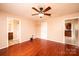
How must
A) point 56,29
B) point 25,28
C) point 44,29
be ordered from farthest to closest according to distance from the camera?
point 44,29, point 25,28, point 56,29

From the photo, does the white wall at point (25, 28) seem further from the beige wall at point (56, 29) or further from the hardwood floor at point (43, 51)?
the hardwood floor at point (43, 51)

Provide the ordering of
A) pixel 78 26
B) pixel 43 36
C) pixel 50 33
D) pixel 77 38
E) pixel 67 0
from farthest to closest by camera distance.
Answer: pixel 43 36, pixel 50 33, pixel 77 38, pixel 78 26, pixel 67 0

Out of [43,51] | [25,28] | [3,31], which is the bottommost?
[43,51]

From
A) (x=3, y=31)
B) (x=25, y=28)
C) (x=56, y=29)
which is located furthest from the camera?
(x=25, y=28)

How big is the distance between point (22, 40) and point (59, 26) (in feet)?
7.35

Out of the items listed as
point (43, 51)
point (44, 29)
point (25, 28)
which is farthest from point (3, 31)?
point (44, 29)

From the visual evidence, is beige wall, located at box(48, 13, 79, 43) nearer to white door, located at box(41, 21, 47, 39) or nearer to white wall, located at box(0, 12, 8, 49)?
white door, located at box(41, 21, 47, 39)

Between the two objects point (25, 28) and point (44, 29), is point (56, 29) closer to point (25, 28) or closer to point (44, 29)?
point (44, 29)

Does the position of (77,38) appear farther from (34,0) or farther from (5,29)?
(5,29)

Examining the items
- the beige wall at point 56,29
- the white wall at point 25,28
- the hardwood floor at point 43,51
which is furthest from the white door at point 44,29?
the hardwood floor at point 43,51

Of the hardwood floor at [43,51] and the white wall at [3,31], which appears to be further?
the white wall at [3,31]

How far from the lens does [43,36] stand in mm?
5039

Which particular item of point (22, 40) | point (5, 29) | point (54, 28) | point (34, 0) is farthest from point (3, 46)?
point (54, 28)

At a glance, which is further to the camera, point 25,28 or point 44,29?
point 44,29
